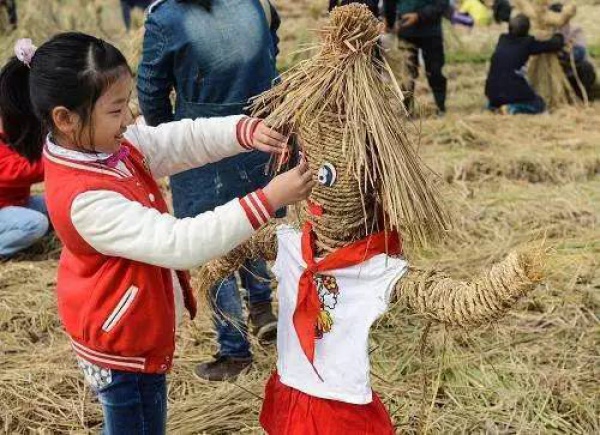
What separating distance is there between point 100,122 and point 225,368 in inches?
52.2

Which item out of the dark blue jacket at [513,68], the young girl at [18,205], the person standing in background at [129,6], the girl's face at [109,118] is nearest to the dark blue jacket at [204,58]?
the girl's face at [109,118]

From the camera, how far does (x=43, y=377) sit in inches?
109

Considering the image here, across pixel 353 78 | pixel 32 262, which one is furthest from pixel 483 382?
pixel 32 262

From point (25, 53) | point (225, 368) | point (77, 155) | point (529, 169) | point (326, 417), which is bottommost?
point (529, 169)

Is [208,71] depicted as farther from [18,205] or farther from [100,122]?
[18,205]

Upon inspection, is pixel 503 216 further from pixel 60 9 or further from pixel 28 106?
pixel 60 9

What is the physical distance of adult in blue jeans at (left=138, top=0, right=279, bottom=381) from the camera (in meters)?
2.31

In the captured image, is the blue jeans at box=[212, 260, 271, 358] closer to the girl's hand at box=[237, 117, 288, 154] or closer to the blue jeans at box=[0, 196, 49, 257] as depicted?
the girl's hand at box=[237, 117, 288, 154]

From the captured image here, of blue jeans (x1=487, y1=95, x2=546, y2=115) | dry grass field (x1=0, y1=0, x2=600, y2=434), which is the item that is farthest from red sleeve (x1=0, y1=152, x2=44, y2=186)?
blue jeans (x1=487, y1=95, x2=546, y2=115)

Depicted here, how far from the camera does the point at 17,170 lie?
12.0ft

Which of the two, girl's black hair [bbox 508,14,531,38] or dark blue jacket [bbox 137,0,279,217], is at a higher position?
dark blue jacket [bbox 137,0,279,217]

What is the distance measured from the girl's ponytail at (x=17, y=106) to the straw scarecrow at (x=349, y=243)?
55 cm

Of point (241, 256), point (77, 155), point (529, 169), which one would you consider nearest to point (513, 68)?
point (529, 169)

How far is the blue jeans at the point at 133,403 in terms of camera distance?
1.76 meters
